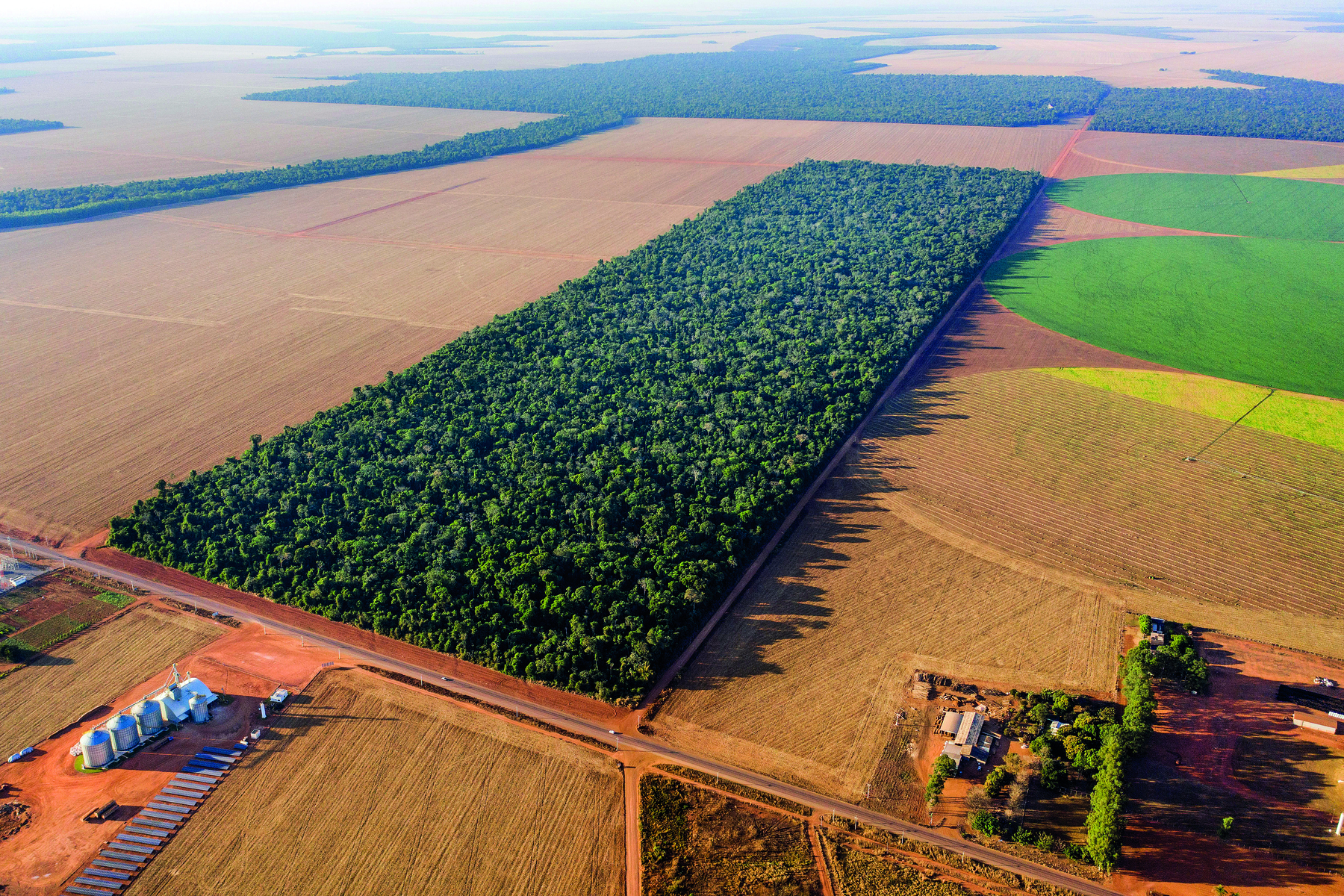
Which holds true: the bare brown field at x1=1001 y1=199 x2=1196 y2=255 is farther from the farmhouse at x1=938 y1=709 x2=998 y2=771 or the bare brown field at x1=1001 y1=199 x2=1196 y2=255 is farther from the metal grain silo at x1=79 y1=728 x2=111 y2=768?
Answer: the metal grain silo at x1=79 y1=728 x2=111 y2=768

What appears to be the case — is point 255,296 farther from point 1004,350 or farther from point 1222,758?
point 1222,758

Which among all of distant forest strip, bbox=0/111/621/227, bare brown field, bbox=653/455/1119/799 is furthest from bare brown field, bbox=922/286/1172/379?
distant forest strip, bbox=0/111/621/227

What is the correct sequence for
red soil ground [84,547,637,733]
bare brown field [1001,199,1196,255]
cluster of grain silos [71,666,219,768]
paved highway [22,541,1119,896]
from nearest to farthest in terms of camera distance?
paved highway [22,541,1119,896]
cluster of grain silos [71,666,219,768]
red soil ground [84,547,637,733]
bare brown field [1001,199,1196,255]

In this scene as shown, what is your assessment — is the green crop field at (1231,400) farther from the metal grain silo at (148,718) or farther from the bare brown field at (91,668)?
the metal grain silo at (148,718)

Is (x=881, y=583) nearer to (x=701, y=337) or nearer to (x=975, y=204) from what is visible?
(x=701, y=337)

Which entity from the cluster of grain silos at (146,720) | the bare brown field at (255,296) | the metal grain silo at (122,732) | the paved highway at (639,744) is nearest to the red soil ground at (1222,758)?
the paved highway at (639,744)

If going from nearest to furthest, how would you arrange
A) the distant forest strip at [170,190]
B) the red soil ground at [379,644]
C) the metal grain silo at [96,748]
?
the metal grain silo at [96,748] < the red soil ground at [379,644] < the distant forest strip at [170,190]
